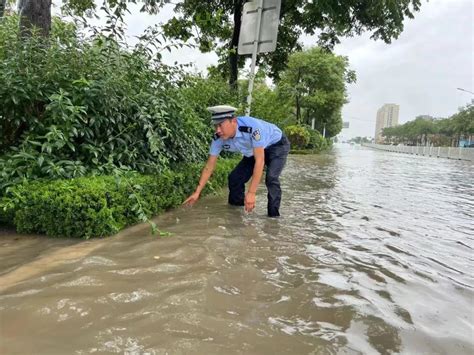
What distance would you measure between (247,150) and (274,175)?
482 millimetres

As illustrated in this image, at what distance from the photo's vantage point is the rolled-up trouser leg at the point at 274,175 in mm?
4836

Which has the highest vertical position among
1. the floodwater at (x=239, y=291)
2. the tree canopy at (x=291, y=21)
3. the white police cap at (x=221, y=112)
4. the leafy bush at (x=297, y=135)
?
the tree canopy at (x=291, y=21)

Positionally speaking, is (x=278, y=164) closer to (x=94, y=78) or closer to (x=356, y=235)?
(x=356, y=235)

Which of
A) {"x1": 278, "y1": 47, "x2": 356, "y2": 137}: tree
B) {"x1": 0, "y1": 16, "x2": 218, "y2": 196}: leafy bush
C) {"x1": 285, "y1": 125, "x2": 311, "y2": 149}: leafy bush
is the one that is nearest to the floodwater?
{"x1": 0, "y1": 16, "x2": 218, "y2": 196}: leafy bush

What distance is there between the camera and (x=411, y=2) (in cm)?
1054

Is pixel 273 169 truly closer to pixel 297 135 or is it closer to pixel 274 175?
pixel 274 175

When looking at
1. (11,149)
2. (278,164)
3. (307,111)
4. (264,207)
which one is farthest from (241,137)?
(307,111)

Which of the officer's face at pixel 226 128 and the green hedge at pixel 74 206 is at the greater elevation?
the officer's face at pixel 226 128

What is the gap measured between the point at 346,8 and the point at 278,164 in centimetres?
659

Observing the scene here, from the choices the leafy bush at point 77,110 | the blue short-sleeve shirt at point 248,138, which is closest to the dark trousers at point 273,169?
the blue short-sleeve shirt at point 248,138

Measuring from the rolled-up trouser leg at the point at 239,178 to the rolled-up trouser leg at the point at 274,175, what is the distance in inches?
13.0

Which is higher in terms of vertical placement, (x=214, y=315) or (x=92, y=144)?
(x=92, y=144)

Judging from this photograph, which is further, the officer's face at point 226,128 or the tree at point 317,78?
the tree at point 317,78

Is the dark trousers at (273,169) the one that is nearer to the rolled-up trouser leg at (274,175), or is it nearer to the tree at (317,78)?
the rolled-up trouser leg at (274,175)
